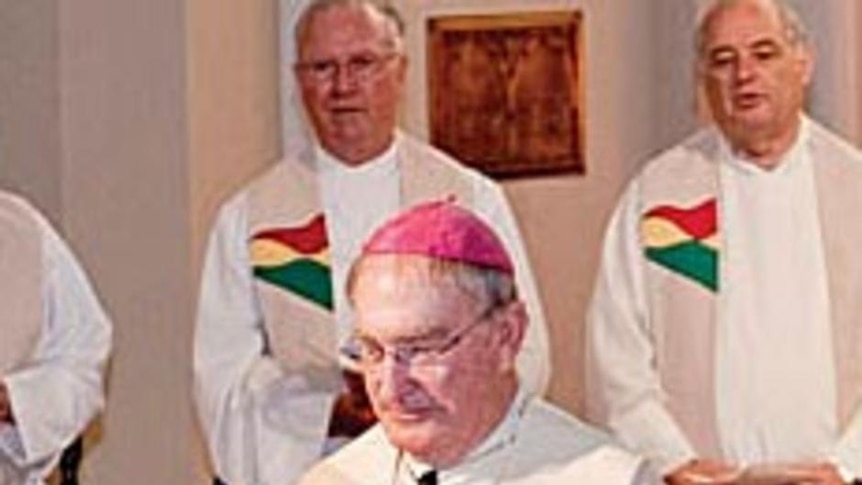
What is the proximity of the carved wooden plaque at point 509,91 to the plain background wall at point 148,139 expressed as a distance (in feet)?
2.13

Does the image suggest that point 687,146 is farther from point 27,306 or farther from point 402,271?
point 402,271

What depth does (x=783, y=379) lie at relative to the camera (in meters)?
5.36

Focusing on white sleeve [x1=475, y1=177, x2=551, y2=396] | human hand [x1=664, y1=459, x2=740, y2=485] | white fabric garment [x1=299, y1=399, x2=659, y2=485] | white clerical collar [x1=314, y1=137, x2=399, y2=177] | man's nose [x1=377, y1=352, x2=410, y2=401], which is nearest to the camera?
man's nose [x1=377, y1=352, x2=410, y2=401]

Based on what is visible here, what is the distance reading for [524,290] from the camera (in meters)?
5.36

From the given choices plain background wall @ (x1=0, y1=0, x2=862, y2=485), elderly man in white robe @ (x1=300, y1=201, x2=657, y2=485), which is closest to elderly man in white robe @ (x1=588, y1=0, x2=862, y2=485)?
plain background wall @ (x1=0, y1=0, x2=862, y2=485)

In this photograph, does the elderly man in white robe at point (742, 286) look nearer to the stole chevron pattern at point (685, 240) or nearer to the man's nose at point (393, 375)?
the stole chevron pattern at point (685, 240)

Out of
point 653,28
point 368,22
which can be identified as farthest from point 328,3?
point 653,28

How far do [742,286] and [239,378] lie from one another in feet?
3.52

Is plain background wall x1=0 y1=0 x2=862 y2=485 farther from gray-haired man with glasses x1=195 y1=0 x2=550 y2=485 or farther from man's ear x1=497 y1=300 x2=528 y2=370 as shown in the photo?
man's ear x1=497 y1=300 x2=528 y2=370

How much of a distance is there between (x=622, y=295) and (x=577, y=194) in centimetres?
205

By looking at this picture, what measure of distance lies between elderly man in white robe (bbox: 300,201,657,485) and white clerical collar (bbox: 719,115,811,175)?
1.70 metres

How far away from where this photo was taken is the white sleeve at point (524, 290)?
5363mm

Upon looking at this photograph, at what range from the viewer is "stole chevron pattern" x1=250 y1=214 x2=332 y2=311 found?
5438 millimetres

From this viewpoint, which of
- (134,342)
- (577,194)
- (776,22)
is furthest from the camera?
(577,194)
